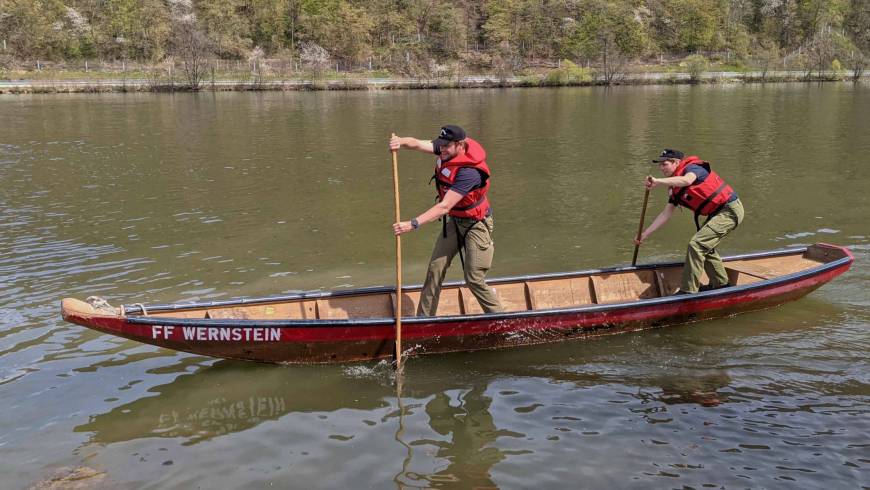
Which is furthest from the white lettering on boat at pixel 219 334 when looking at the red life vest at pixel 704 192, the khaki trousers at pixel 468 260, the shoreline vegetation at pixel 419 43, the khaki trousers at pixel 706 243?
the shoreline vegetation at pixel 419 43

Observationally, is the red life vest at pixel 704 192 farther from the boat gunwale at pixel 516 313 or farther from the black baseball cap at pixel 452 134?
the black baseball cap at pixel 452 134

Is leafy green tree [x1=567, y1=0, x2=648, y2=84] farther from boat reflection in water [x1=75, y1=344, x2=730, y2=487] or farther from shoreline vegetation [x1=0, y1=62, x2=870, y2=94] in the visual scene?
boat reflection in water [x1=75, y1=344, x2=730, y2=487]

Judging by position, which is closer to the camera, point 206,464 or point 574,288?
point 206,464

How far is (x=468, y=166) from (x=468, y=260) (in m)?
1.24

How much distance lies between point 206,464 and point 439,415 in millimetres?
2481

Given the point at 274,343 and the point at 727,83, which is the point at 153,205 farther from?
the point at 727,83

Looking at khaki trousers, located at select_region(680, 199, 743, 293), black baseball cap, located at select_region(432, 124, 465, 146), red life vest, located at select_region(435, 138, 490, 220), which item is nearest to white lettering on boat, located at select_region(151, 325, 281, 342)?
red life vest, located at select_region(435, 138, 490, 220)

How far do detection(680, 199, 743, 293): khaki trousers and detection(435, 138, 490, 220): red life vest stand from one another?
3.35 metres

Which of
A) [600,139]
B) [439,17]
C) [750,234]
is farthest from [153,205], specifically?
[439,17]

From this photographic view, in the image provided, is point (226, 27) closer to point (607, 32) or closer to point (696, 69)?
point (607, 32)

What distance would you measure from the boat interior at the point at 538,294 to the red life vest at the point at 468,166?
5.22ft

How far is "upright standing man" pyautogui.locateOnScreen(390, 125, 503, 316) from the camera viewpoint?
835cm

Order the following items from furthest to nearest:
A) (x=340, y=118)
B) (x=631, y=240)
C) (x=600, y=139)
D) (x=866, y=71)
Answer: (x=866, y=71)
(x=340, y=118)
(x=600, y=139)
(x=631, y=240)

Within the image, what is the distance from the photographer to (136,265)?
12945 mm
